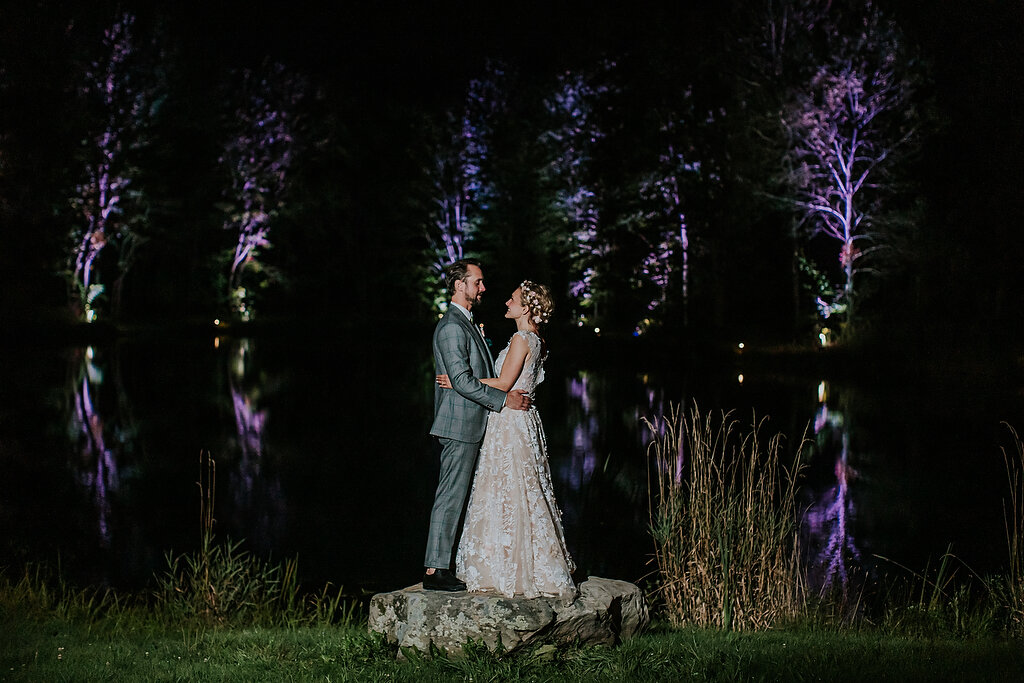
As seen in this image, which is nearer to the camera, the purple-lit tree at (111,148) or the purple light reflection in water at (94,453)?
the purple light reflection in water at (94,453)

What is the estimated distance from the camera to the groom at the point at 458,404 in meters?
6.18

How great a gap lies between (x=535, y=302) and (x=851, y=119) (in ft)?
86.5

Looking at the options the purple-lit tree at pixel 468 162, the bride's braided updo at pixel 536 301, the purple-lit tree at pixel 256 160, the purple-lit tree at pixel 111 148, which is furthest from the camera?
the purple-lit tree at pixel 468 162

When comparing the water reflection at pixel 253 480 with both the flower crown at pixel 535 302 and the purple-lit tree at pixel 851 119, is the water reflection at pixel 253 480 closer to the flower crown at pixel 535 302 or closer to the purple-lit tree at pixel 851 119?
the flower crown at pixel 535 302

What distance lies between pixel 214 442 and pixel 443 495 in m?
11.5

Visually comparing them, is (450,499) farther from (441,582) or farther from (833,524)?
(833,524)

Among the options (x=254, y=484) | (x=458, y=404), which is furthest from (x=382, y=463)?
(x=458, y=404)

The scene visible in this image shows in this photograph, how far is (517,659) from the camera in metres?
5.89

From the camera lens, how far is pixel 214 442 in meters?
16.9

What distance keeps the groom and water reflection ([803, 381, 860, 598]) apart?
330cm

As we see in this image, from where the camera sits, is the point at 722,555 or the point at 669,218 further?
the point at 669,218

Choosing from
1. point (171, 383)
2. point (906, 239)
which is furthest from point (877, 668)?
point (906, 239)

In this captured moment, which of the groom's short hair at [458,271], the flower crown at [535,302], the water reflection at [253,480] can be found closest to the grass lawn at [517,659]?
the flower crown at [535,302]

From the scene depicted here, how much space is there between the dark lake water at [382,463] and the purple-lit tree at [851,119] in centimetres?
536
